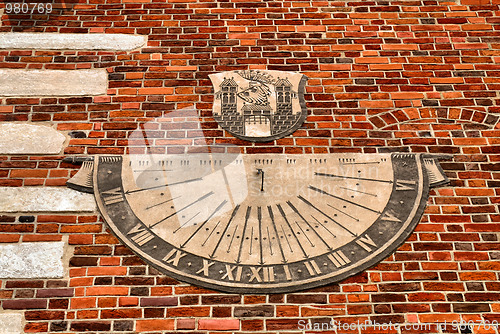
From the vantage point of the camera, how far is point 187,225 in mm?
3668

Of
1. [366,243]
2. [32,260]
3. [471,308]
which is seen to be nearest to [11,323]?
[32,260]

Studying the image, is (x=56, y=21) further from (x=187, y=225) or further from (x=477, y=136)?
(x=477, y=136)

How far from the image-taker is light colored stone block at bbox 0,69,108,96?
421 centimetres

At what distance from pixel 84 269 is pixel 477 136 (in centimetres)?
240

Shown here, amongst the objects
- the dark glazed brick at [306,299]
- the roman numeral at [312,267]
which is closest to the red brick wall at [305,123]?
the dark glazed brick at [306,299]

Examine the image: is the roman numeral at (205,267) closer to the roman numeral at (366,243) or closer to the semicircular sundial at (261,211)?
the semicircular sundial at (261,211)

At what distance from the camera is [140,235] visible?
3.64 metres

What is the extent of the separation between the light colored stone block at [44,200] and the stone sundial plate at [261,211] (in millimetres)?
63

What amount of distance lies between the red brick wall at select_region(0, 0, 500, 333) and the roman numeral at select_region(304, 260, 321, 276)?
0.11 meters

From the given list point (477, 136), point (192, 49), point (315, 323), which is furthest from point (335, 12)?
point (315, 323)

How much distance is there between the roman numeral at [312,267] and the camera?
3.50 metres

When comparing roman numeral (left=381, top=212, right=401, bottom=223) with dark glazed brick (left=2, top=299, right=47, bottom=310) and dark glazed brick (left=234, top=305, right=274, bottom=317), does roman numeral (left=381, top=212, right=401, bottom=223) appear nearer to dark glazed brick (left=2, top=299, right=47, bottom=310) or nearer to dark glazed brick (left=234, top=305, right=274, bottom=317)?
dark glazed brick (left=234, top=305, right=274, bottom=317)

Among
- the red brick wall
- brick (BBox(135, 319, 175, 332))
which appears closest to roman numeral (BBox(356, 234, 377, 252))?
the red brick wall

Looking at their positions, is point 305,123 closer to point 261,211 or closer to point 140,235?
point 261,211
